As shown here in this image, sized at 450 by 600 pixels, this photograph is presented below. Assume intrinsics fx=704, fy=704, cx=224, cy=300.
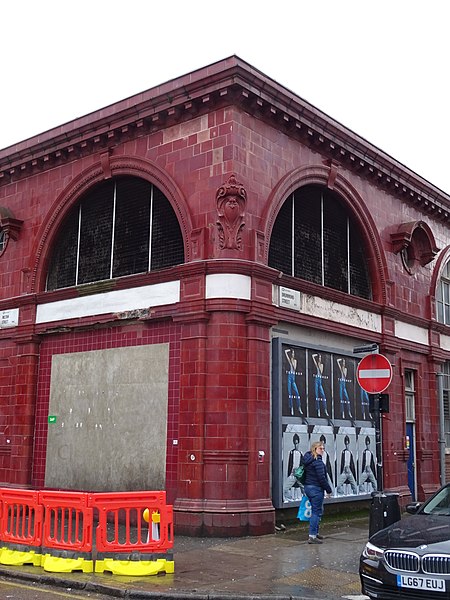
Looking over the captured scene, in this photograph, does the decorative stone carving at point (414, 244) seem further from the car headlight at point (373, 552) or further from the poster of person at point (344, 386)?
the car headlight at point (373, 552)

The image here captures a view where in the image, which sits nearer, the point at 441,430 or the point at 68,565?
the point at 68,565

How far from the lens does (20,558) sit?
11.0 metres

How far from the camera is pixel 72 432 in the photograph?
688 inches

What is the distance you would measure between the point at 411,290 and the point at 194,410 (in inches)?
381

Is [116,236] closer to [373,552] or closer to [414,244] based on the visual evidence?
[414,244]

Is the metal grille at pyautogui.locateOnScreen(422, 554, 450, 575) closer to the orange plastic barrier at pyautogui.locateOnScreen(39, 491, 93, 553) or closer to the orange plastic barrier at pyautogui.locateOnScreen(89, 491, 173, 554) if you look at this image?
the orange plastic barrier at pyautogui.locateOnScreen(89, 491, 173, 554)

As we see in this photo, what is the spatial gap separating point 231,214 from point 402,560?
9.08m

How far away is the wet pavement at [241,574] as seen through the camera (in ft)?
30.2

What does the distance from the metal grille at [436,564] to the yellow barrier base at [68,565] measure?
515 cm

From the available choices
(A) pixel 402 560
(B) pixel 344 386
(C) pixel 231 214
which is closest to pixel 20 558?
(A) pixel 402 560

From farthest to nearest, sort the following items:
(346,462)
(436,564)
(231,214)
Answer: (346,462)
(231,214)
(436,564)

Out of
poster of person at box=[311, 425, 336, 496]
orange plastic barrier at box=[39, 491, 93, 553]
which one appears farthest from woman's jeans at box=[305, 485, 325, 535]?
orange plastic barrier at box=[39, 491, 93, 553]

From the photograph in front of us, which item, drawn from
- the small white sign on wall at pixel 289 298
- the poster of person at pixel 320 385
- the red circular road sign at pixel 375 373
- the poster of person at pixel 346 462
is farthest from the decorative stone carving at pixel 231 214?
the poster of person at pixel 346 462

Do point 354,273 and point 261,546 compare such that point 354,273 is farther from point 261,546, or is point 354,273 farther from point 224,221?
point 261,546
